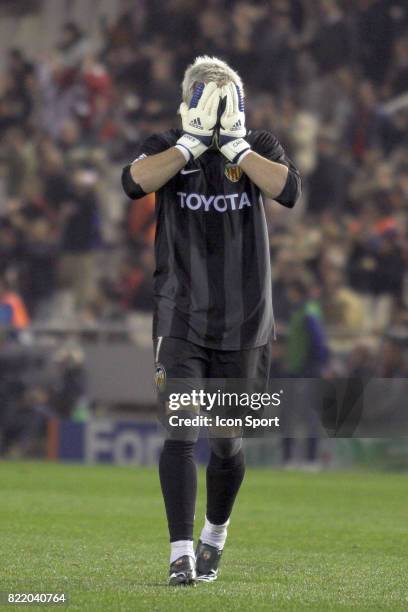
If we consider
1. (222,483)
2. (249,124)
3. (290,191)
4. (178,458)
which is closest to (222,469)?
(222,483)

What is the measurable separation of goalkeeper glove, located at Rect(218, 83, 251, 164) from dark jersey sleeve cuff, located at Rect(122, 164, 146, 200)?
36 cm

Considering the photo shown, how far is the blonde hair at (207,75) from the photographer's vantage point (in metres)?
5.72

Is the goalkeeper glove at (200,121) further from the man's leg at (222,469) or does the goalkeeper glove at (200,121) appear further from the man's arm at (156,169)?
the man's leg at (222,469)

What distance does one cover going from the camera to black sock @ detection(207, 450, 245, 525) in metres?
5.98

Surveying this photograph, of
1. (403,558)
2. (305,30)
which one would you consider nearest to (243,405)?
(403,558)

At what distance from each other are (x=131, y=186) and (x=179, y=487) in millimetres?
1202

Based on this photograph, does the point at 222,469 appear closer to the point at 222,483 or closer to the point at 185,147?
the point at 222,483

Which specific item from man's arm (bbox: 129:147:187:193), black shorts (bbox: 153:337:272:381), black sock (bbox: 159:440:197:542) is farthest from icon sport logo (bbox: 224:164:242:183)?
black sock (bbox: 159:440:197:542)

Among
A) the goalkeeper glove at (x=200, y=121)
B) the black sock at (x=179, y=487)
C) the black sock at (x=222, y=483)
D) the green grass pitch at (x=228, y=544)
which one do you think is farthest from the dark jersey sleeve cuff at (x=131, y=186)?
the green grass pitch at (x=228, y=544)

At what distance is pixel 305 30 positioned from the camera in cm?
1906

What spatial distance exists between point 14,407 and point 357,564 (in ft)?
32.7

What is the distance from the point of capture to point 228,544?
25.0ft

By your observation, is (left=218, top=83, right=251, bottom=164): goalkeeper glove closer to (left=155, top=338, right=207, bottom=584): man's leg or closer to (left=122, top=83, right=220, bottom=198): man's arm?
(left=122, top=83, right=220, bottom=198): man's arm

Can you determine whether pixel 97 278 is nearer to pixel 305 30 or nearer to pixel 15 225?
pixel 15 225
